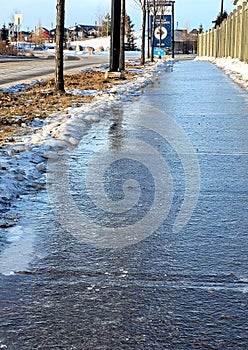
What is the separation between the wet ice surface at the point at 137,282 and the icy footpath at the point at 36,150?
0.55ft

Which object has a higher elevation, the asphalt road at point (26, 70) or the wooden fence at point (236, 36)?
the wooden fence at point (236, 36)

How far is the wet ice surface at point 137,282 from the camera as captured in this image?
305cm

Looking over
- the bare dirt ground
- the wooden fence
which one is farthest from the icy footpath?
the wooden fence

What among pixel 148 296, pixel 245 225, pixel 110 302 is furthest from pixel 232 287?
pixel 245 225

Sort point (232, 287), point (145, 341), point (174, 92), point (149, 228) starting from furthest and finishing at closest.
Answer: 1. point (174, 92)
2. point (149, 228)
3. point (232, 287)
4. point (145, 341)

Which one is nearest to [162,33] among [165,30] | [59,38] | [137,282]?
[165,30]

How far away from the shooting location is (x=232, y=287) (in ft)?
12.0

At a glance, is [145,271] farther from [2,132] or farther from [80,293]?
[2,132]

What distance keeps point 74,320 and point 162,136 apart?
247 inches

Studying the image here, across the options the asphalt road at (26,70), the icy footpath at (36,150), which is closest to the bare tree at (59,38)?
the icy footpath at (36,150)

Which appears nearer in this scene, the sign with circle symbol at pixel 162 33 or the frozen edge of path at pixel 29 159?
the frozen edge of path at pixel 29 159

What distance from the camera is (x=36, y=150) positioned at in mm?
7426

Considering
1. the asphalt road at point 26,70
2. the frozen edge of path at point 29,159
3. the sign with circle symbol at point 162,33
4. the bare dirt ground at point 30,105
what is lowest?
the frozen edge of path at point 29,159

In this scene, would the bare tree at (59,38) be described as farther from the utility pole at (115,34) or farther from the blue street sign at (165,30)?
the blue street sign at (165,30)
